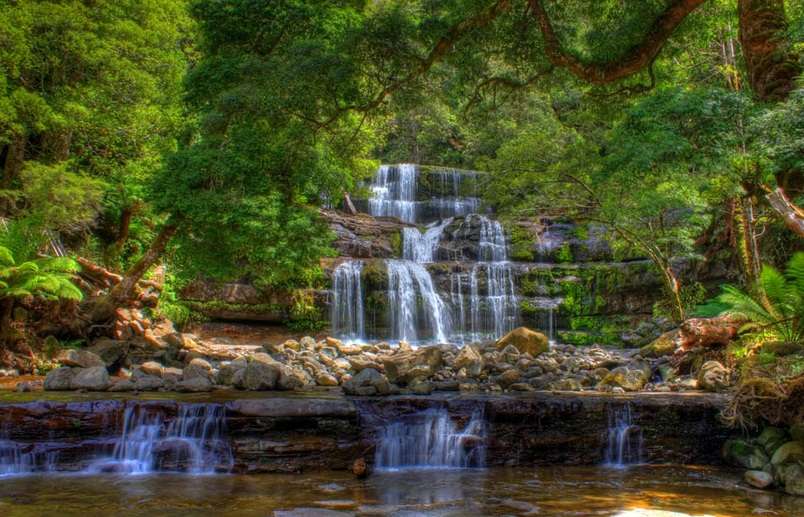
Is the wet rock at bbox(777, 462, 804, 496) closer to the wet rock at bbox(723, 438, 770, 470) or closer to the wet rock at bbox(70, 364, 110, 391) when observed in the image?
the wet rock at bbox(723, 438, 770, 470)

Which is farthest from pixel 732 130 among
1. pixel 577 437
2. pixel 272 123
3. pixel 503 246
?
pixel 503 246

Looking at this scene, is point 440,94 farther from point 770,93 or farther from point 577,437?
point 577,437

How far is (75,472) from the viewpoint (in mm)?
6262

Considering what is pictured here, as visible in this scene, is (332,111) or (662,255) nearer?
(332,111)

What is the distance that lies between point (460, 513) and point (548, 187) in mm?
9353

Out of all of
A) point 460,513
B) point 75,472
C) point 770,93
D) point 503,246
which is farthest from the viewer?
point 503,246

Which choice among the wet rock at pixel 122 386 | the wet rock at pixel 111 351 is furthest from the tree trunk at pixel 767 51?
the wet rock at pixel 111 351

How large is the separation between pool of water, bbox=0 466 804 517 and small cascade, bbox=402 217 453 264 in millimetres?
13936

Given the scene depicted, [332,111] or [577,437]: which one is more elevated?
[332,111]

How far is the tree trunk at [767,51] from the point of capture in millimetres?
7184

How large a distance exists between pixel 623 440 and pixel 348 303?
11082mm

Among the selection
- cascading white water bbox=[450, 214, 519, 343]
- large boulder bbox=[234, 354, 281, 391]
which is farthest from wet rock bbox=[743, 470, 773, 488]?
cascading white water bbox=[450, 214, 519, 343]

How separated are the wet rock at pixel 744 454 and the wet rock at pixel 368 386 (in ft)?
14.2

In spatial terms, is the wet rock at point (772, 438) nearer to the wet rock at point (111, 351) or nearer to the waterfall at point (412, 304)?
the wet rock at point (111, 351)
